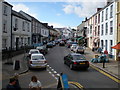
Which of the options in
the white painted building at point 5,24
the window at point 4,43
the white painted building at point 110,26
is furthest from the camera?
the window at point 4,43

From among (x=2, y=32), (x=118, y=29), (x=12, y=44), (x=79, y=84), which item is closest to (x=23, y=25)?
(x=12, y=44)

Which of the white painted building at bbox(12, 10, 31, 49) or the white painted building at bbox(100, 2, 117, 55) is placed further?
the white painted building at bbox(12, 10, 31, 49)

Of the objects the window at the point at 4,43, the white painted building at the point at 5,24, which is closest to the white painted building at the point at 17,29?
the white painted building at the point at 5,24

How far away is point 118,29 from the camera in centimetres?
2245

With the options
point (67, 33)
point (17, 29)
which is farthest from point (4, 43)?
point (67, 33)

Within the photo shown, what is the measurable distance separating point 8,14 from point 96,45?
20164 millimetres

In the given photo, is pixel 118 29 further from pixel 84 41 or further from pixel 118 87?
pixel 84 41

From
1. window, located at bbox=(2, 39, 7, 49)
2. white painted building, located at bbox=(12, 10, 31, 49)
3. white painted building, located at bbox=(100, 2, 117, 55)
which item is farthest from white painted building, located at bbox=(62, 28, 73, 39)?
window, located at bbox=(2, 39, 7, 49)

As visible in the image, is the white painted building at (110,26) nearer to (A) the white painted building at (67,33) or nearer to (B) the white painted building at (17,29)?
(B) the white painted building at (17,29)

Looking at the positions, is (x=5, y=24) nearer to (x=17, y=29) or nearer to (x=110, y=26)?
(x=17, y=29)

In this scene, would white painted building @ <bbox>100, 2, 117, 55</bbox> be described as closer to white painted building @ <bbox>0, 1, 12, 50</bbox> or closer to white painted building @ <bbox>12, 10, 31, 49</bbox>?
white painted building @ <bbox>0, 1, 12, 50</bbox>

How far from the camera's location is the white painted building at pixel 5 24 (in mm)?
25422

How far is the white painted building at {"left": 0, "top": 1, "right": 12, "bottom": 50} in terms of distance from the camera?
25.4 metres

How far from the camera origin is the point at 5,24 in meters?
27.0
